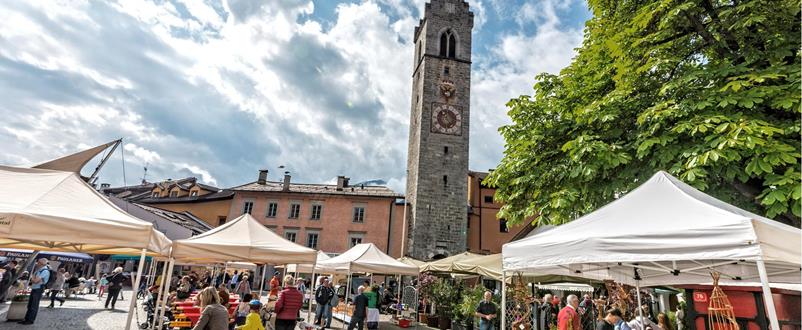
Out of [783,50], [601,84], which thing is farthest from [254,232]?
[783,50]

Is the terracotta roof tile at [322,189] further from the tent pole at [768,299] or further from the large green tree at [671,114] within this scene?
the tent pole at [768,299]

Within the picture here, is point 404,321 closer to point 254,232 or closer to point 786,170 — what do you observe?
point 254,232

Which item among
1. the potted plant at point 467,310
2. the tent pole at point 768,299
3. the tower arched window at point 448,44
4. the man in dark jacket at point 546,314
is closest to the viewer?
the tent pole at point 768,299

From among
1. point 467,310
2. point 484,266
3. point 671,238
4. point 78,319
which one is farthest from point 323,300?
point 671,238

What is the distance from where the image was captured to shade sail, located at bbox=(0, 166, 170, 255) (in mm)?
4719

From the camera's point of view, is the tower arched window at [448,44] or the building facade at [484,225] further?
the tower arched window at [448,44]

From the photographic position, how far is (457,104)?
33.0 metres

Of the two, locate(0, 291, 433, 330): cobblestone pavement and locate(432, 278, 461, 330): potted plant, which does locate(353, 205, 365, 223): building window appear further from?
locate(432, 278, 461, 330): potted plant

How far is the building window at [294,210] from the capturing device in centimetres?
3409

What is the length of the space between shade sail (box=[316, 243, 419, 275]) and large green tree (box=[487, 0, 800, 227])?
570cm

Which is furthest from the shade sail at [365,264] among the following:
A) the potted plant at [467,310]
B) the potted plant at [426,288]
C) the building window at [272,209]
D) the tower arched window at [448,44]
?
the tower arched window at [448,44]

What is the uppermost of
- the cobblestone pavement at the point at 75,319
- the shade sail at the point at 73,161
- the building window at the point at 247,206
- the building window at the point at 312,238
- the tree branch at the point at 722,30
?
the building window at the point at 247,206

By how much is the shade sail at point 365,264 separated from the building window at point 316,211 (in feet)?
65.8

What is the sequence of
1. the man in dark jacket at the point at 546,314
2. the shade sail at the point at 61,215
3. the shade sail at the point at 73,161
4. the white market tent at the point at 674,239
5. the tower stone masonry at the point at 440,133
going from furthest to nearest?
the tower stone masonry at the point at 440,133, the man in dark jacket at the point at 546,314, the shade sail at the point at 73,161, the shade sail at the point at 61,215, the white market tent at the point at 674,239
